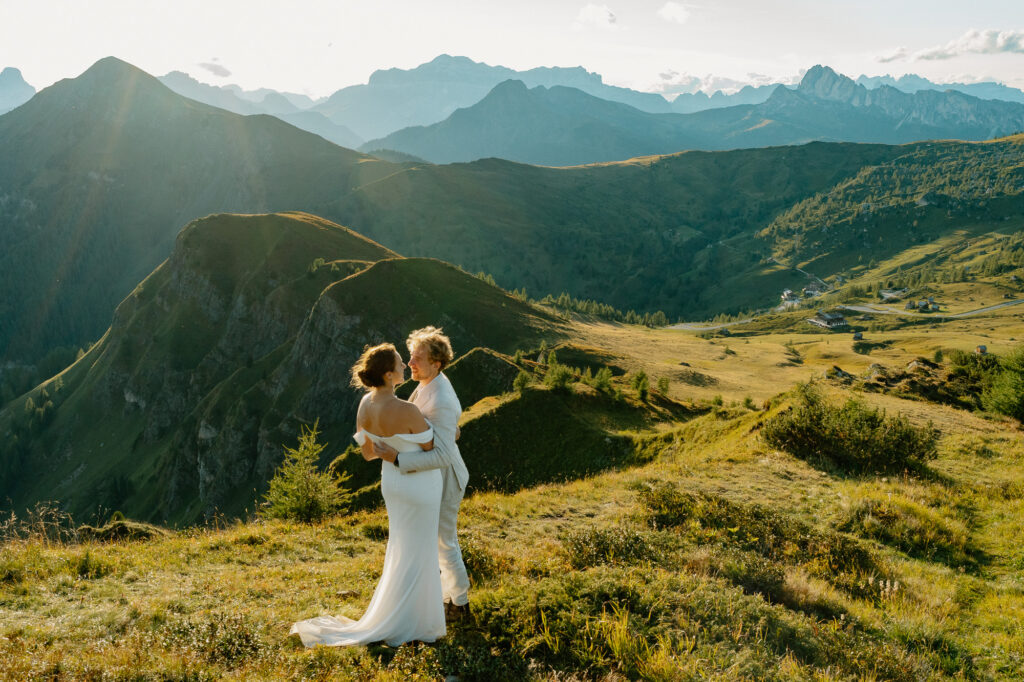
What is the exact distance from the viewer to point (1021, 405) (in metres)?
24.8

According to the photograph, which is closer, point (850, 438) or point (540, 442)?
point (850, 438)

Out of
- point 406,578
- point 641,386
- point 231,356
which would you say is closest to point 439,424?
point 406,578

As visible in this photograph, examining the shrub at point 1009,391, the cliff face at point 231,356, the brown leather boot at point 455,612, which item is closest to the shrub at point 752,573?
the brown leather boot at point 455,612


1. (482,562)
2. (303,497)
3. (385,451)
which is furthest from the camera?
(303,497)

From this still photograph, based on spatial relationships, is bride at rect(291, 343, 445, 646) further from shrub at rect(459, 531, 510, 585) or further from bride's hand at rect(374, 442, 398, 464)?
shrub at rect(459, 531, 510, 585)

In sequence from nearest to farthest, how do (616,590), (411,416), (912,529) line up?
(411,416), (616,590), (912,529)

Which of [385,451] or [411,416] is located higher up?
[411,416]

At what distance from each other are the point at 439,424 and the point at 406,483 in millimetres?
994

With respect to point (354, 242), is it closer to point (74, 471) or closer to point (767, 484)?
point (74, 471)

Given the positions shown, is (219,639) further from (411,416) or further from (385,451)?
(411,416)

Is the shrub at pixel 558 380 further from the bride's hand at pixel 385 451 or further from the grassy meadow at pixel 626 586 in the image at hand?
the bride's hand at pixel 385 451

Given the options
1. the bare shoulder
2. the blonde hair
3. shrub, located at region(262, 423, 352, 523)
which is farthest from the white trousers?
shrub, located at region(262, 423, 352, 523)

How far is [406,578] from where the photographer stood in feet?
25.5

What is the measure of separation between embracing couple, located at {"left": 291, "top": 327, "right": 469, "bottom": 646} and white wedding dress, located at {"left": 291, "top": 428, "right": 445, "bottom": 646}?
0.04 feet
